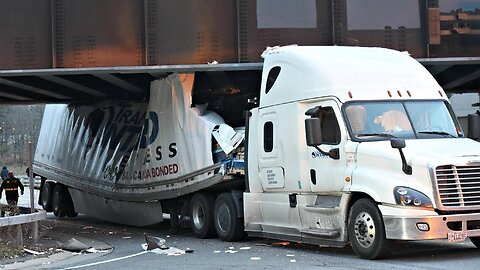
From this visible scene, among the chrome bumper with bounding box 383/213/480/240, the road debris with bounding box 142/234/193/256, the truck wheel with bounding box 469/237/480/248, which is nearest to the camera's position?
the chrome bumper with bounding box 383/213/480/240

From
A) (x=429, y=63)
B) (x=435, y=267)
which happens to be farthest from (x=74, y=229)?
(x=435, y=267)

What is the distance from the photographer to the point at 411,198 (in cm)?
1019

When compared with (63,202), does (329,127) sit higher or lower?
higher

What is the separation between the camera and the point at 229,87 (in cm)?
1856

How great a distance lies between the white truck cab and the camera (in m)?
10.2

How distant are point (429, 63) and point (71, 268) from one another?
9.73m

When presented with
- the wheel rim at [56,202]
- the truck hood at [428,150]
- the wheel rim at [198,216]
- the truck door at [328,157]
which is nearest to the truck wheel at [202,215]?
the wheel rim at [198,216]

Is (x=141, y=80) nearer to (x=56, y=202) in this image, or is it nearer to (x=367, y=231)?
(x=56, y=202)

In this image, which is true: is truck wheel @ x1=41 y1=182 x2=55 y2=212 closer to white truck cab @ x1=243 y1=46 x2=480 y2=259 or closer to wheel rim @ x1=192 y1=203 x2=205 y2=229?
wheel rim @ x1=192 y1=203 x2=205 y2=229

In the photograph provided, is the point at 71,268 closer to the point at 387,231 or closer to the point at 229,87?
the point at 387,231

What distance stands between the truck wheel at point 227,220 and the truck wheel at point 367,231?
3.87 metres

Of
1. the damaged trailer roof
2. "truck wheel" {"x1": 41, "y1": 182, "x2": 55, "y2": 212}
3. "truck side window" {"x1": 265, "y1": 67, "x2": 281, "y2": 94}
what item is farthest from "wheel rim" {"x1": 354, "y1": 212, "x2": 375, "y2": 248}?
"truck wheel" {"x1": 41, "y1": 182, "x2": 55, "y2": 212}

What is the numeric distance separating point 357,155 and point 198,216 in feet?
19.5

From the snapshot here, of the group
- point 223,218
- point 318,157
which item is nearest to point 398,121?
point 318,157
